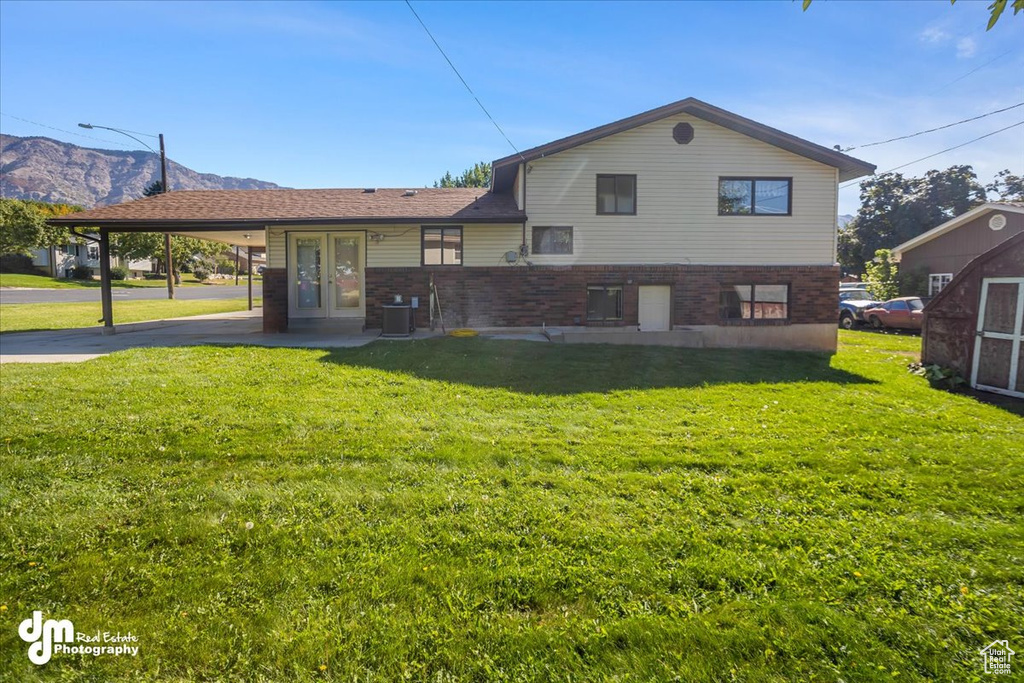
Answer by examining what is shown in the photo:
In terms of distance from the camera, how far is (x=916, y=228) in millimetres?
44406

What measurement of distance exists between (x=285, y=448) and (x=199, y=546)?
1.75m

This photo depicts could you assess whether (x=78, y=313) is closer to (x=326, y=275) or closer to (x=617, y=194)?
(x=326, y=275)

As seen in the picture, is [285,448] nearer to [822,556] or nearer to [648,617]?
[648,617]

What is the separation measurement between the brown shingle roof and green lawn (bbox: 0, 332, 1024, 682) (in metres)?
7.77

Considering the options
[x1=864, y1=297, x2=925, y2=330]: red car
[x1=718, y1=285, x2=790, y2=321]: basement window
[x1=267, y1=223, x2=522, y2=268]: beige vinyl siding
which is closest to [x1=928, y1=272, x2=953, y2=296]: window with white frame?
[x1=864, y1=297, x2=925, y2=330]: red car

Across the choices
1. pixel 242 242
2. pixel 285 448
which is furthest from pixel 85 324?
pixel 285 448

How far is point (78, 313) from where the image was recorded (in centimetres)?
1916

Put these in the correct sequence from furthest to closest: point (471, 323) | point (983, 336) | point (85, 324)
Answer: point (85, 324)
point (471, 323)
point (983, 336)

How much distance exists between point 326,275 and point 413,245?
278 centimetres

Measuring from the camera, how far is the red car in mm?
21000

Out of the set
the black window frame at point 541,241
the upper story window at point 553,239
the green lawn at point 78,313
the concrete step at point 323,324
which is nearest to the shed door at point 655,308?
the black window frame at point 541,241

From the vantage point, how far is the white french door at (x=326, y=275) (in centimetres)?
1495

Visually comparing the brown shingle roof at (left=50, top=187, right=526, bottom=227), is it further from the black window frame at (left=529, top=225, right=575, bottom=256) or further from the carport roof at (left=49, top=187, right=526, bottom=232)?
the black window frame at (left=529, top=225, right=575, bottom=256)

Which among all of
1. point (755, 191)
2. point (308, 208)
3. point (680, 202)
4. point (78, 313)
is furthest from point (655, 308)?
point (78, 313)
